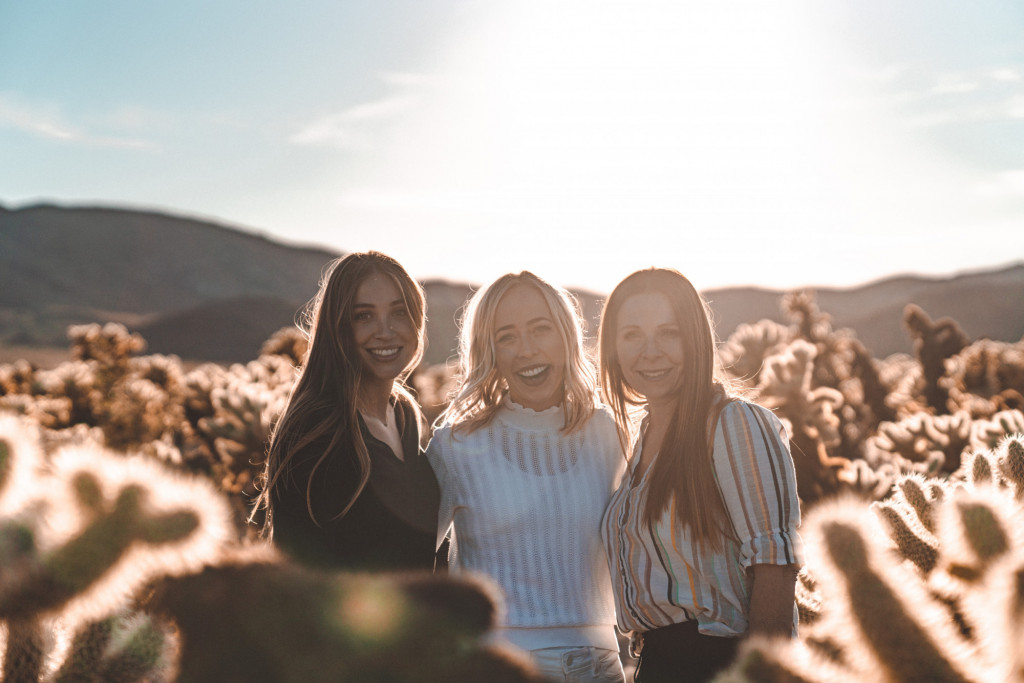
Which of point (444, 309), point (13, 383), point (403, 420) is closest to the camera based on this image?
point (403, 420)

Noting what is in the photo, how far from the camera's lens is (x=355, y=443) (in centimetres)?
285

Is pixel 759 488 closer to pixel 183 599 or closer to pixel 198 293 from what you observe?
pixel 183 599

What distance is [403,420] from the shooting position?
363 centimetres

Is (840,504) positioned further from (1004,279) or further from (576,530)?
(1004,279)

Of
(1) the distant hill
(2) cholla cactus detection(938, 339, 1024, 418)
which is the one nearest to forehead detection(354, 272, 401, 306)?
(2) cholla cactus detection(938, 339, 1024, 418)

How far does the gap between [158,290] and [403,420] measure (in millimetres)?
91460

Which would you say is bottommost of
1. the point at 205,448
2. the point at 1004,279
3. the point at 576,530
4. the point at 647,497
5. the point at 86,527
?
the point at 205,448

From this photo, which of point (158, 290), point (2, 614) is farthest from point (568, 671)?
point (158, 290)

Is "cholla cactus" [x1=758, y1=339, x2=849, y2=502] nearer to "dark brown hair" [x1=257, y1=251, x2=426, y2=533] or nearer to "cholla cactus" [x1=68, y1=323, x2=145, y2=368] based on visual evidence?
"dark brown hair" [x1=257, y1=251, x2=426, y2=533]

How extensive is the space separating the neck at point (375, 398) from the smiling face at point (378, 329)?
46mm

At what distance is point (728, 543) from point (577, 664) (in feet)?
3.06

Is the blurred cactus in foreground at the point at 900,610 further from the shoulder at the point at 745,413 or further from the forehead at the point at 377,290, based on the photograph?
the forehead at the point at 377,290

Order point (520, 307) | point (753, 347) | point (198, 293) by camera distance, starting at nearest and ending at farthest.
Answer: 1. point (520, 307)
2. point (753, 347)
3. point (198, 293)

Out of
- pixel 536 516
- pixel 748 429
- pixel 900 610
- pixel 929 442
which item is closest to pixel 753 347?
pixel 929 442
